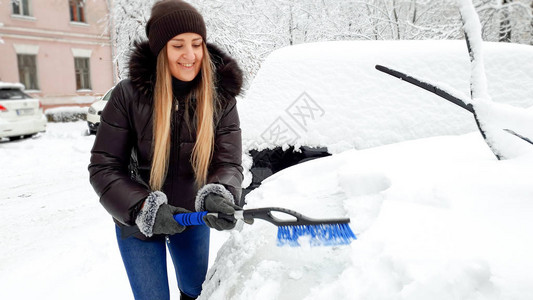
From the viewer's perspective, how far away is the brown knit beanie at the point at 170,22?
4.92ft

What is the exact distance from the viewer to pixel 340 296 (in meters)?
0.98

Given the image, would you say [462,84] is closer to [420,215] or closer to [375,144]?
[375,144]

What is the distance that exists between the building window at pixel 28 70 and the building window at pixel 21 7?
180 cm

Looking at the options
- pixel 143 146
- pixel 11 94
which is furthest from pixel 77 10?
pixel 143 146

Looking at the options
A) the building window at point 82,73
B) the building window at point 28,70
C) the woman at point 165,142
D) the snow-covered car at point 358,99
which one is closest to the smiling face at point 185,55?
the woman at point 165,142

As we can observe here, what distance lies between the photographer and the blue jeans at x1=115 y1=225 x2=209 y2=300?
1.66 meters

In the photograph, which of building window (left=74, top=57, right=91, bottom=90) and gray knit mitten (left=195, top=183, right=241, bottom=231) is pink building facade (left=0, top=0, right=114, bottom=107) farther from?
gray knit mitten (left=195, top=183, right=241, bottom=231)

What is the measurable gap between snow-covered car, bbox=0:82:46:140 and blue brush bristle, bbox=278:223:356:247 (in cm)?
965

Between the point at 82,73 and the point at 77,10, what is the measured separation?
301cm

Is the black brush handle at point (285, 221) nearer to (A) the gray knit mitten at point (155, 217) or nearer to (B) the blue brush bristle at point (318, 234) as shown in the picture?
(B) the blue brush bristle at point (318, 234)

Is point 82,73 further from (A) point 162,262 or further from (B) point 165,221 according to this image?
(B) point 165,221

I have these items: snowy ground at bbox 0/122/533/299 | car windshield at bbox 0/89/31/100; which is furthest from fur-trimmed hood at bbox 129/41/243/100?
car windshield at bbox 0/89/31/100

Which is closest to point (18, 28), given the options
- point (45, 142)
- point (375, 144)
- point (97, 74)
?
point (97, 74)

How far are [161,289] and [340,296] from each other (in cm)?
103
